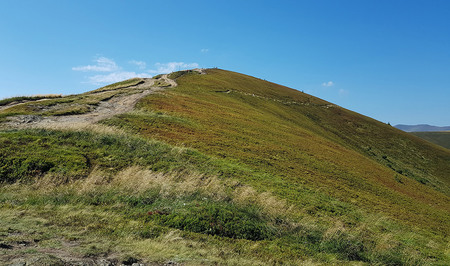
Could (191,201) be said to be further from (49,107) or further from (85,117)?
(49,107)

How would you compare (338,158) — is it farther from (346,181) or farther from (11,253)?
(11,253)

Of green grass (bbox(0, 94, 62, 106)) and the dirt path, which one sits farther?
green grass (bbox(0, 94, 62, 106))

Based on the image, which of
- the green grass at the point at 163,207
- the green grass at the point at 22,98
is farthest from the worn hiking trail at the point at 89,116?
the green grass at the point at 163,207

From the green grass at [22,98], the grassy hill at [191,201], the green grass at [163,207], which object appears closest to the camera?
the grassy hill at [191,201]

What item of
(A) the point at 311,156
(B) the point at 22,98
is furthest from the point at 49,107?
(A) the point at 311,156

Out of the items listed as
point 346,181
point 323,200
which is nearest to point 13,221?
point 323,200

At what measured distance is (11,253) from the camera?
696 cm

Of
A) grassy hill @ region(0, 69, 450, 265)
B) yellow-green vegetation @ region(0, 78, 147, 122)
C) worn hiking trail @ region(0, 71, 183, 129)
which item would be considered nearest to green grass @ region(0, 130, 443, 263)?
grassy hill @ region(0, 69, 450, 265)

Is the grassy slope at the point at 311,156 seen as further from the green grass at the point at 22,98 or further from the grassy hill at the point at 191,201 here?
the green grass at the point at 22,98

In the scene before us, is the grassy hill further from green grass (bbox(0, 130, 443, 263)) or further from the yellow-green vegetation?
the yellow-green vegetation

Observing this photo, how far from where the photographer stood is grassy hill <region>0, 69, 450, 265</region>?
8875mm

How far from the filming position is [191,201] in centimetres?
1292

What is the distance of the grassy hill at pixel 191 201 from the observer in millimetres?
8875

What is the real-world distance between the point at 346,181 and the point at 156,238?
71.8 ft
